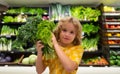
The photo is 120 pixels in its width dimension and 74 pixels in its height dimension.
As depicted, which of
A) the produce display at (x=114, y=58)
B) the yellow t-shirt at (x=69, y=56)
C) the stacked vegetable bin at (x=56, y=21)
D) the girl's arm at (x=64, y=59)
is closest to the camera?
the girl's arm at (x=64, y=59)

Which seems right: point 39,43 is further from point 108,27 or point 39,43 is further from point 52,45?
point 108,27

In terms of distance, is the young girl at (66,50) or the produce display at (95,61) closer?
the young girl at (66,50)

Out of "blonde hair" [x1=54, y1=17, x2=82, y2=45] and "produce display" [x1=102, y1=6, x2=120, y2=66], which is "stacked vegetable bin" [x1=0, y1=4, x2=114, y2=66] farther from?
"blonde hair" [x1=54, y1=17, x2=82, y2=45]

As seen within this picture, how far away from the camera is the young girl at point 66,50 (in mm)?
1699

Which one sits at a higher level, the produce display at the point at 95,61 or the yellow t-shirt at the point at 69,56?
the yellow t-shirt at the point at 69,56

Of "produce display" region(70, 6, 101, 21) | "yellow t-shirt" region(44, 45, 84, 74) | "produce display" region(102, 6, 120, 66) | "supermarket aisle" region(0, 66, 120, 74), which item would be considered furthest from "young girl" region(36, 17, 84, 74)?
"produce display" region(70, 6, 101, 21)

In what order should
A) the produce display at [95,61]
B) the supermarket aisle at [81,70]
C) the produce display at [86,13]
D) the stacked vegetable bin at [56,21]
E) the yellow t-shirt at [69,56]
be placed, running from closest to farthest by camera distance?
1. the yellow t-shirt at [69,56]
2. the supermarket aisle at [81,70]
3. the produce display at [95,61]
4. the stacked vegetable bin at [56,21]
5. the produce display at [86,13]

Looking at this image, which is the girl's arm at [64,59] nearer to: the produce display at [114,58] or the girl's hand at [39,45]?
the girl's hand at [39,45]

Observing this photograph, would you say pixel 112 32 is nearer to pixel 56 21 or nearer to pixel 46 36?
pixel 56 21

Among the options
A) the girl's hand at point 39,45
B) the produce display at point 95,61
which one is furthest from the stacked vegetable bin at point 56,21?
the girl's hand at point 39,45

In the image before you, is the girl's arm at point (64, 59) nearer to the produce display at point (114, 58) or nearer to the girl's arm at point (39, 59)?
the girl's arm at point (39, 59)

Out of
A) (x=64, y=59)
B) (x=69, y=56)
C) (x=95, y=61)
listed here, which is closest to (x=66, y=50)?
(x=69, y=56)

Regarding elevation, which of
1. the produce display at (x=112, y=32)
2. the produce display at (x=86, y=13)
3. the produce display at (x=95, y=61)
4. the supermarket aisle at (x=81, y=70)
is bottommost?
the supermarket aisle at (x=81, y=70)

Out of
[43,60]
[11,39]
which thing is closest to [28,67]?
[11,39]
